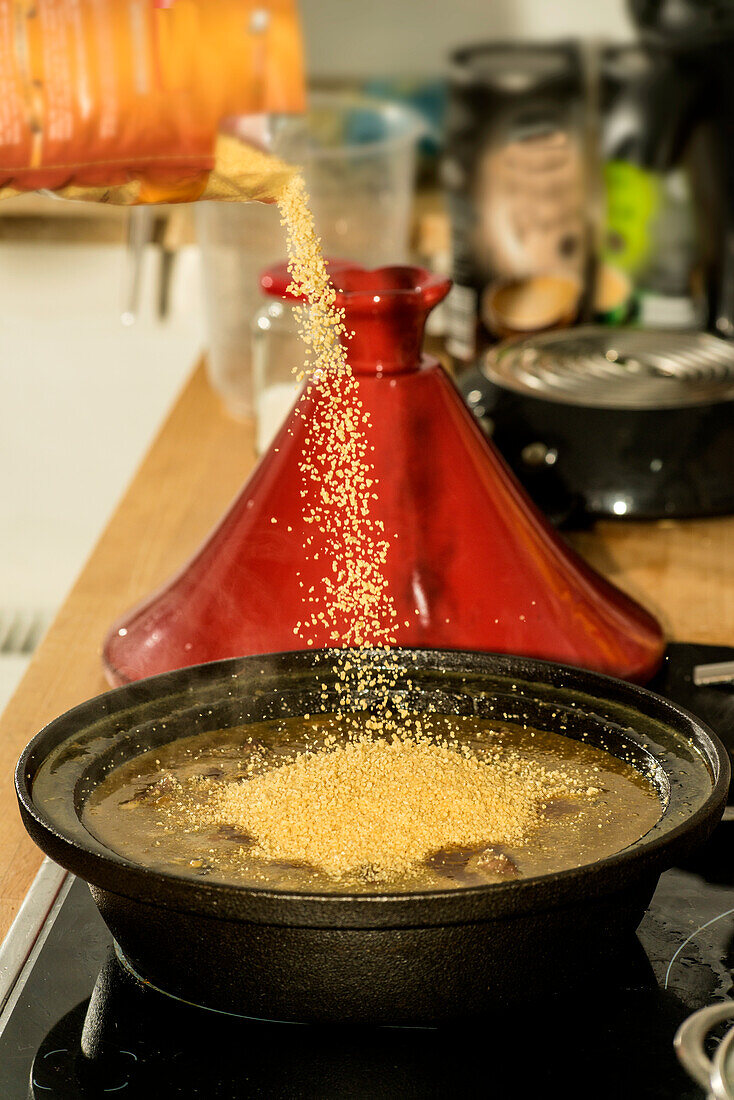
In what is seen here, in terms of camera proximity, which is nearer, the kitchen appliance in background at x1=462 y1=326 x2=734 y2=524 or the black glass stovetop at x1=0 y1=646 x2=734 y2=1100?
the black glass stovetop at x1=0 y1=646 x2=734 y2=1100

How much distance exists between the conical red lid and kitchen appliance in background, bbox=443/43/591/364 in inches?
25.4

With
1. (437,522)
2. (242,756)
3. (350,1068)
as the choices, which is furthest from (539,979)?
(437,522)

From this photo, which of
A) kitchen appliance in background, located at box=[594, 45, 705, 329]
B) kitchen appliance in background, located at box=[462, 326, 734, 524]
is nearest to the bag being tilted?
kitchen appliance in background, located at box=[462, 326, 734, 524]

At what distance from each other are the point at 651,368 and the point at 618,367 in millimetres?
28

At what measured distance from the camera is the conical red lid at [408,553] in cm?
80

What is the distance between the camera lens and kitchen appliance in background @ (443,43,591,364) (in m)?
1.41

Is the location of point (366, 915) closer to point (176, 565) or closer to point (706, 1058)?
point (706, 1058)

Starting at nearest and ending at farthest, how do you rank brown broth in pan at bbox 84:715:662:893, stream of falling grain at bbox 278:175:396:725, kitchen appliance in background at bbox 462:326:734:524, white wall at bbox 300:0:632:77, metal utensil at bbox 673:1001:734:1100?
metal utensil at bbox 673:1001:734:1100
brown broth in pan at bbox 84:715:662:893
stream of falling grain at bbox 278:175:396:725
kitchen appliance in background at bbox 462:326:734:524
white wall at bbox 300:0:632:77

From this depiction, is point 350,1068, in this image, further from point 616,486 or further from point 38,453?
point 38,453

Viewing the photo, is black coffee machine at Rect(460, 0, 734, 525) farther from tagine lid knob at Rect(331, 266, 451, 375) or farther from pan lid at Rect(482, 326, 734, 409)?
tagine lid knob at Rect(331, 266, 451, 375)

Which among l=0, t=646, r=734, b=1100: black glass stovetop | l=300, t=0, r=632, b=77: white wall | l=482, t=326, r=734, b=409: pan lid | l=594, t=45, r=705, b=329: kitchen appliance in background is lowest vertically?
l=0, t=646, r=734, b=1100: black glass stovetop

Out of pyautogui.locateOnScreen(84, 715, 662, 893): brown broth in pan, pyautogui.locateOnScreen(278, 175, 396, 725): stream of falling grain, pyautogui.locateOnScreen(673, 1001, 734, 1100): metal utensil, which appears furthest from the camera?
pyautogui.locateOnScreen(278, 175, 396, 725): stream of falling grain

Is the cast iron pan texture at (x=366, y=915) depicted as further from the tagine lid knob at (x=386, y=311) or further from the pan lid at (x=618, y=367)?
the pan lid at (x=618, y=367)

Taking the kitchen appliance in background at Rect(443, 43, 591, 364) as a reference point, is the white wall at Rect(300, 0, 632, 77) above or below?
above
